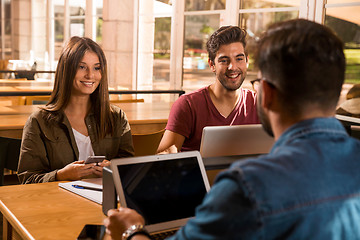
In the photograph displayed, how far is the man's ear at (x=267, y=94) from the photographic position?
917mm

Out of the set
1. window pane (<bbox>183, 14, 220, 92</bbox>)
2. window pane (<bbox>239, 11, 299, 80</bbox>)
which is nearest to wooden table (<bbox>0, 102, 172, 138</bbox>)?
window pane (<bbox>239, 11, 299, 80</bbox>)

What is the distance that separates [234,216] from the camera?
2.53ft

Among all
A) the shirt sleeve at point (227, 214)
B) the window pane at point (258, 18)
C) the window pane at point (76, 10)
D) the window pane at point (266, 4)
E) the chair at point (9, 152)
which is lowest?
the chair at point (9, 152)

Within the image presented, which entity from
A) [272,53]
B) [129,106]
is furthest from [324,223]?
[129,106]

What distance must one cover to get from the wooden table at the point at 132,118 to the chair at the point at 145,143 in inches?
35.9

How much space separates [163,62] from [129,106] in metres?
3.27

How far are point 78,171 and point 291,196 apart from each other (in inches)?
55.3

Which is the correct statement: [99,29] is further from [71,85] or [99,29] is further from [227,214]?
[227,214]

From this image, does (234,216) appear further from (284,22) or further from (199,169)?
(199,169)

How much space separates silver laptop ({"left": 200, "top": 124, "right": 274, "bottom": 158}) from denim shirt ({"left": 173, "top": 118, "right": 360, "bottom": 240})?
777 millimetres

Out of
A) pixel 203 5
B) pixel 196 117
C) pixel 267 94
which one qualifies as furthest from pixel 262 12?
pixel 267 94

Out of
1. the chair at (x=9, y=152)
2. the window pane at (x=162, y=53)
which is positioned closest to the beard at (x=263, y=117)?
the chair at (x=9, y=152)

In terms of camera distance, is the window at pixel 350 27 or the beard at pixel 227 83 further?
the window at pixel 350 27

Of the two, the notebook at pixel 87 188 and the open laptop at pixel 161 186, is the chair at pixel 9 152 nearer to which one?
the notebook at pixel 87 188
